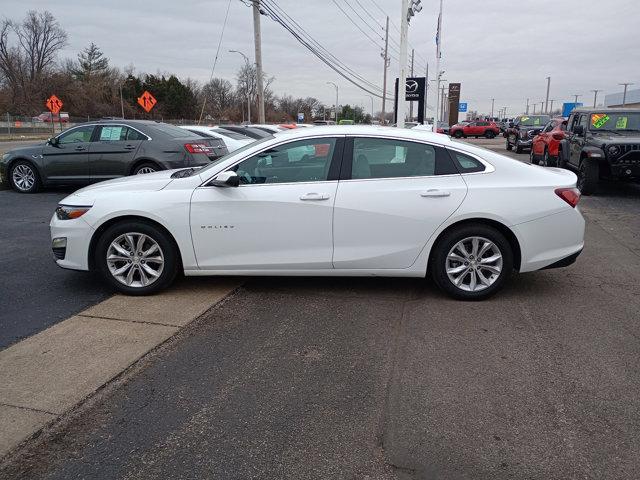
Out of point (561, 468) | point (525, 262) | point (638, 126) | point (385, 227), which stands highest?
point (638, 126)

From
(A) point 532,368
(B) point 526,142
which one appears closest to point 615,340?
(A) point 532,368

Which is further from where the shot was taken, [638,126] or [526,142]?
[526,142]

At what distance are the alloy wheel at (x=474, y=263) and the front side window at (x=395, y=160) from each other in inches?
28.0

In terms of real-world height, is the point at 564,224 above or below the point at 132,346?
above

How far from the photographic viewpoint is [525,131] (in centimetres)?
2619

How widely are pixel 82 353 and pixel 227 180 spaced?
1.88 meters

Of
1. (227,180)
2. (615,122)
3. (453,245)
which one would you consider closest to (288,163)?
(227,180)

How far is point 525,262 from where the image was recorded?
5059 millimetres

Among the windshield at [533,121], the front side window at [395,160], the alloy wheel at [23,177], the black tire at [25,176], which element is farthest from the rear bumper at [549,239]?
the windshield at [533,121]

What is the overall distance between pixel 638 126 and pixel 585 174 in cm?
173

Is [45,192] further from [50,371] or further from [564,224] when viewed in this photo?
[564,224]

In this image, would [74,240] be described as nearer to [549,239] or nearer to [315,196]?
[315,196]

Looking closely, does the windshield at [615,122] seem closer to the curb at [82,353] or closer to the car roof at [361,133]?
the car roof at [361,133]

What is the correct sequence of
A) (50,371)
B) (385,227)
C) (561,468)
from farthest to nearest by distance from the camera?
(385,227) < (50,371) < (561,468)
